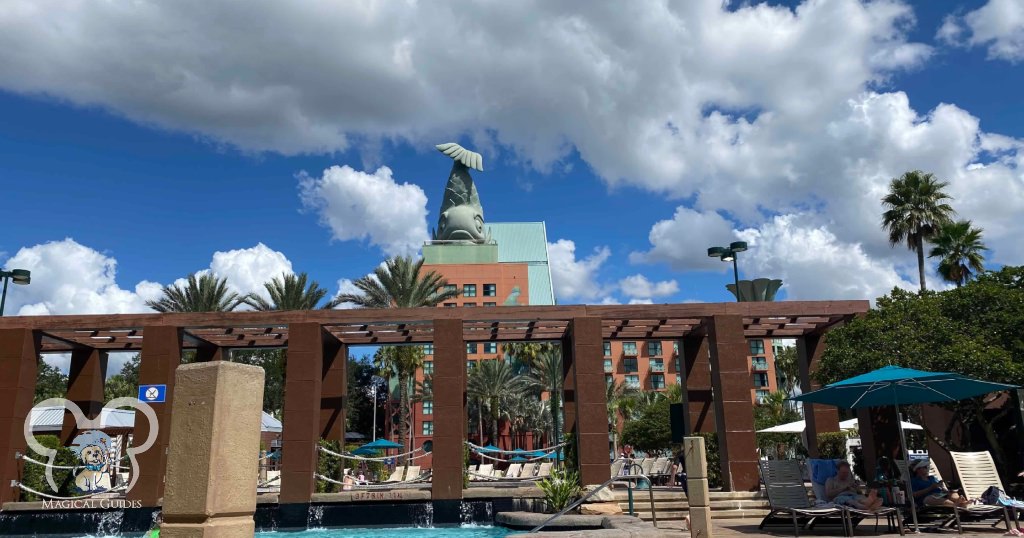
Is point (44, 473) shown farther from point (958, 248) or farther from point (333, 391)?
point (958, 248)

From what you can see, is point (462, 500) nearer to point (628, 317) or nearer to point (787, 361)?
point (628, 317)

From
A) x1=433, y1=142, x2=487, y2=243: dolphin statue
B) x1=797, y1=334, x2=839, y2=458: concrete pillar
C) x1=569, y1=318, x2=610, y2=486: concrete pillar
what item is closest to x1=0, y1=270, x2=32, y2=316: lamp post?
x1=569, y1=318, x2=610, y2=486: concrete pillar

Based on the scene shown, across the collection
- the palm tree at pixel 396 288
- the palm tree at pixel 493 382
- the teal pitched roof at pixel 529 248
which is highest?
the teal pitched roof at pixel 529 248

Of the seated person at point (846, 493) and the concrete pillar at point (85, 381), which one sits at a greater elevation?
the concrete pillar at point (85, 381)

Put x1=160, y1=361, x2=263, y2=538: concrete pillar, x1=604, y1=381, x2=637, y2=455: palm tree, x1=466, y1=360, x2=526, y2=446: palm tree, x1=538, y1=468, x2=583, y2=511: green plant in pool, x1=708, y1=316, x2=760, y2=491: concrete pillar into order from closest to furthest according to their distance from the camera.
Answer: x1=160, y1=361, x2=263, y2=538: concrete pillar → x1=538, y1=468, x2=583, y2=511: green plant in pool → x1=708, y1=316, x2=760, y2=491: concrete pillar → x1=466, y1=360, x2=526, y2=446: palm tree → x1=604, y1=381, x2=637, y2=455: palm tree

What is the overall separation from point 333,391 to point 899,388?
15.5m

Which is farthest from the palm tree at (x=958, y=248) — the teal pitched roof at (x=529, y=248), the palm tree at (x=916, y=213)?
the teal pitched roof at (x=529, y=248)

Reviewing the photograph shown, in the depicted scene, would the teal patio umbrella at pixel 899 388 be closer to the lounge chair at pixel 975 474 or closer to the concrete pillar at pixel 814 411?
the lounge chair at pixel 975 474

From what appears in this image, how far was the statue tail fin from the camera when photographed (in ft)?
264

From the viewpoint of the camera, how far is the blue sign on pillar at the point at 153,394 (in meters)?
17.8

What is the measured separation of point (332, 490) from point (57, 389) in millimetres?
40924

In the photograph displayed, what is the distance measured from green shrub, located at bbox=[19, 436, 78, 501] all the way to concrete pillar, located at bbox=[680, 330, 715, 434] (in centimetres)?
1747

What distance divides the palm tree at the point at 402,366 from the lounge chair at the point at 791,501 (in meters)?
23.7

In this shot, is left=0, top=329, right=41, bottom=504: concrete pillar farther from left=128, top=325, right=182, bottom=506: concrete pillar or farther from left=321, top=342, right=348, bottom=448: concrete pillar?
left=321, top=342, right=348, bottom=448: concrete pillar
